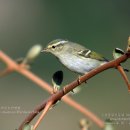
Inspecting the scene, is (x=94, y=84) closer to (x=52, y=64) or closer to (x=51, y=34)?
(x=52, y=64)

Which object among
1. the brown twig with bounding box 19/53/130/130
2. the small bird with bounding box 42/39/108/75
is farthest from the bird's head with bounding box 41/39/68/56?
the brown twig with bounding box 19/53/130/130

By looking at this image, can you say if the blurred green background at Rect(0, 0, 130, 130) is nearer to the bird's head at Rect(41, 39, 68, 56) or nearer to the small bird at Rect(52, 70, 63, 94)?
the bird's head at Rect(41, 39, 68, 56)

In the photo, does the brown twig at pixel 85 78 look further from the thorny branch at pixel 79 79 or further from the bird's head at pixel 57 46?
the bird's head at pixel 57 46

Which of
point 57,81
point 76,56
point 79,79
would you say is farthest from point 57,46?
point 79,79

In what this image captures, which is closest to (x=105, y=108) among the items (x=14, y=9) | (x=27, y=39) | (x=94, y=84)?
(x=94, y=84)

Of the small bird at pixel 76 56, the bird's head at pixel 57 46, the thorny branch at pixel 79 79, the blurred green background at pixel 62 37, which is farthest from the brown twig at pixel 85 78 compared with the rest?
the blurred green background at pixel 62 37

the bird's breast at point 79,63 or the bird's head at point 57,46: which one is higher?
the bird's head at point 57,46
